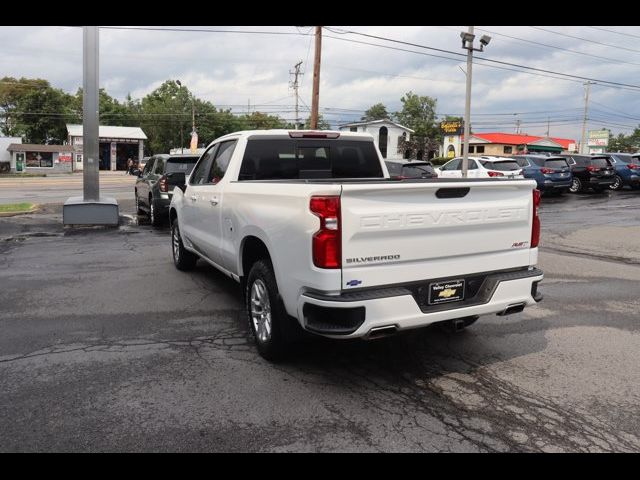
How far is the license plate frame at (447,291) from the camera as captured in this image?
13.1ft

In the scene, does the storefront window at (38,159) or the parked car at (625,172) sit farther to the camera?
the storefront window at (38,159)

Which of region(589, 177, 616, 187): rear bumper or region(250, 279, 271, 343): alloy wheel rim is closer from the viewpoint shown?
region(250, 279, 271, 343): alloy wheel rim

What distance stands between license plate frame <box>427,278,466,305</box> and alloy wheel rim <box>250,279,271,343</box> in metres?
1.29

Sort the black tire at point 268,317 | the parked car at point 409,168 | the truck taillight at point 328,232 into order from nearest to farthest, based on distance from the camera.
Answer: the truck taillight at point 328,232
the black tire at point 268,317
the parked car at point 409,168

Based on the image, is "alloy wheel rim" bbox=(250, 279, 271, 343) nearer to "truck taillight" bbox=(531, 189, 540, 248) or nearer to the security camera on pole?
"truck taillight" bbox=(531, 189, 540, 248)

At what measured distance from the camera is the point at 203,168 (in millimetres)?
6750

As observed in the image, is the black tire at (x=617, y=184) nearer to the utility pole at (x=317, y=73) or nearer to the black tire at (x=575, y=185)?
the black tire at (x=575, y=185)

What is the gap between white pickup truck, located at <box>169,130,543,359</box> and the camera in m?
3.67

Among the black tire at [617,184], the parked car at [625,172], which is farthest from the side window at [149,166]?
the black tire at [617,184]

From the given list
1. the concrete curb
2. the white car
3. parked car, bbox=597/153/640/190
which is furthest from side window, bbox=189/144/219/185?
parked car, bbox=597/153/640/190

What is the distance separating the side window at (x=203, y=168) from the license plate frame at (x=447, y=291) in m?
3.49

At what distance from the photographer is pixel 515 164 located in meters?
21.3

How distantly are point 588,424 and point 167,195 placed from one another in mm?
11150
